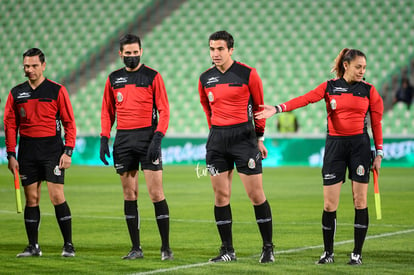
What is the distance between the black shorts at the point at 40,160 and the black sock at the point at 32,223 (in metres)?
0.30

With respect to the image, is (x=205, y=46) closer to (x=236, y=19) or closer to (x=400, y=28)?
(x=236, y=19)

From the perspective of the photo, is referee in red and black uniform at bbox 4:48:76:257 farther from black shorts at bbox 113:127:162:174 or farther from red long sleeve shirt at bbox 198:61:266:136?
red long sleeve shirt at bbox 198:61:266:136

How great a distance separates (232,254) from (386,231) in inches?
115

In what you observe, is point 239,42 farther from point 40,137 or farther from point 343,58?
point 343,58

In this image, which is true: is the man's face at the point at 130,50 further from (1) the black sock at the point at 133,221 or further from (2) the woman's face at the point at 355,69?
(2) the woman's face at the point at 355,69

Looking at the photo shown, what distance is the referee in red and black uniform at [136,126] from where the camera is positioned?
7.43 meters

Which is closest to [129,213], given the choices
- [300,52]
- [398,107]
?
[398,107]

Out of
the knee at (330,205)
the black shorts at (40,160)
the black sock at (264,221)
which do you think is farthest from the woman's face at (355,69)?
the black shorts at (40,160)

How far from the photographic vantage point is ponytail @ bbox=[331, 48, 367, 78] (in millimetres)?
7082

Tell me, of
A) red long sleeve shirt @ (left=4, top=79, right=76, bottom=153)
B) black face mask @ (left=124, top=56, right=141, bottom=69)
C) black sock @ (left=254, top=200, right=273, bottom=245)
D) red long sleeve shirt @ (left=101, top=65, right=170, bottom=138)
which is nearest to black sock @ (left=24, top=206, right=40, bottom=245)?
red long sleeve shirt @ (left=4, top=79, right=76, bottom=153)

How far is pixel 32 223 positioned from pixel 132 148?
4.30 feet

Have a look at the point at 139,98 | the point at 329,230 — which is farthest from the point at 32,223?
the point at 329,230

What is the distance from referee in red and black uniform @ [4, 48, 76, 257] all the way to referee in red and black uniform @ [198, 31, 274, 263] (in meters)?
1.46

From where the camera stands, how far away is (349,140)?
23.5ft
